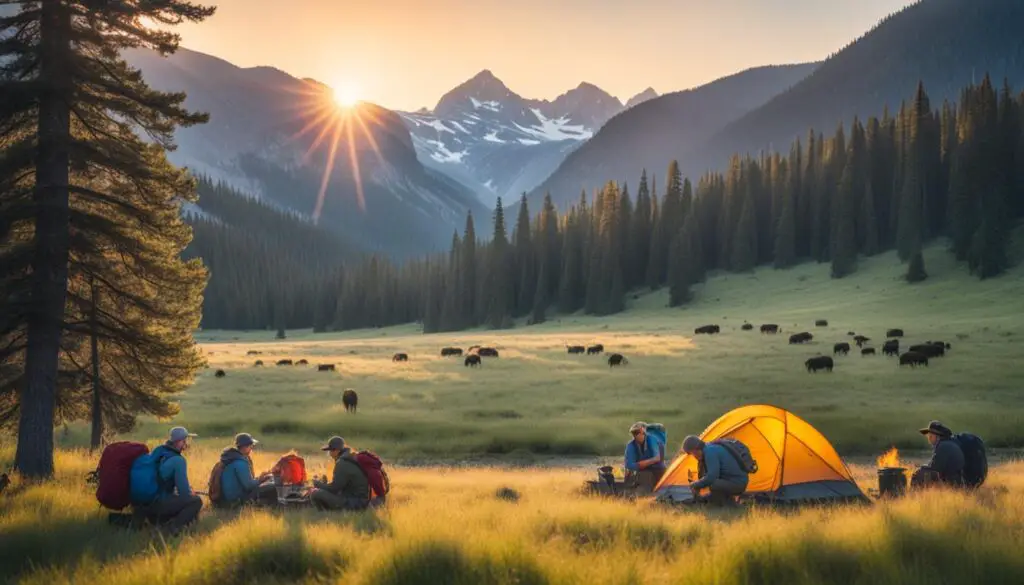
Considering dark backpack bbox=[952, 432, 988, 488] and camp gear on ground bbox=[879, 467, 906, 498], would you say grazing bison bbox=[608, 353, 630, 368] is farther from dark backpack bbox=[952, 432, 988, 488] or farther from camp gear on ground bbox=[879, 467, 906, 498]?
dark backpack bbox=[952, 432, 988, 488]

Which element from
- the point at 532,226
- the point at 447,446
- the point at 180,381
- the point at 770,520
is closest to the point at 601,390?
the point at 447,446

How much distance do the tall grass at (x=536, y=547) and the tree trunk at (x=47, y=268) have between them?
2.80 metres

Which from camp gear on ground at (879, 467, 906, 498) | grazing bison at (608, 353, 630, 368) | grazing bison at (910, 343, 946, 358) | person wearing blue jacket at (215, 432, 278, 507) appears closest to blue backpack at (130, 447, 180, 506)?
person wearing blue jacket at (215, 432, 278, 507)

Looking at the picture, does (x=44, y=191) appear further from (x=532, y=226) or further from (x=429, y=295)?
(x=532, y=226)

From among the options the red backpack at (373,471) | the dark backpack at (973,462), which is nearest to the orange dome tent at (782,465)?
the dark backpack at (973,462)

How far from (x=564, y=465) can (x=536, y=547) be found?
51.9ft

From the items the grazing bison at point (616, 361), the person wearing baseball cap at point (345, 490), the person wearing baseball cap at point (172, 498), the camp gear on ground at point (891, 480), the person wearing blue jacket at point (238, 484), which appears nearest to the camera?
the person wearing baseball cap at point (172, 498)

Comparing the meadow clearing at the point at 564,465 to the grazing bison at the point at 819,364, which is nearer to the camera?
the meadow clearing at the point at 564,465

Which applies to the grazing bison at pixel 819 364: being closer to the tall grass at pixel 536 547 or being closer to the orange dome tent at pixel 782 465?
the orange dome tent at pixel 782 465

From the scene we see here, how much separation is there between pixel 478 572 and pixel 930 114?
120882mm

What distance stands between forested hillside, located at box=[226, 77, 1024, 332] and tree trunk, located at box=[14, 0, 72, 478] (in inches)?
3614

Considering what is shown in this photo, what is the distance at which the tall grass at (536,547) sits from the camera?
7320mm

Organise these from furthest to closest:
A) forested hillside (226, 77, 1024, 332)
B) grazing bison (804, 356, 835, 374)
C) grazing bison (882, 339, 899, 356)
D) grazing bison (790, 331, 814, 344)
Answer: forested hillside (226, 77, 1024, 332)
grazing bison (790, 331, 814, 344)
grazing bison (882, 339, 899, 356)
grazing bison (804, 356, 835, 374)

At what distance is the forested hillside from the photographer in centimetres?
9012
